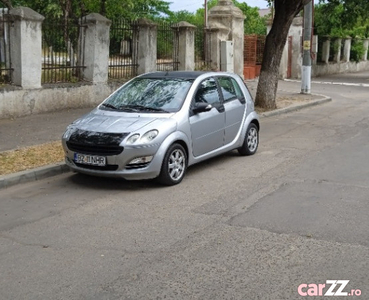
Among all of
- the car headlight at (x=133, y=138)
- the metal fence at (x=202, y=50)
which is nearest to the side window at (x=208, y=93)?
Answer: the car headlight at (x=133, y=138)

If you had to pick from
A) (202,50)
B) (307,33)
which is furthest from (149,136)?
(307,33)

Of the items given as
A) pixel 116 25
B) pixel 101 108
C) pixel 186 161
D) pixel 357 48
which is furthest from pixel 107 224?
pixel 357 48

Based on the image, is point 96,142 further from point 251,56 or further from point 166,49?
point 251,56

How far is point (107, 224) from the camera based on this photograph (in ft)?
20.1

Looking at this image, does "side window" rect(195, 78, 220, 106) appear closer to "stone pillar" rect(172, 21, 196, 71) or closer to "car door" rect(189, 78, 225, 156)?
"car door" rect(189, 78, 225, 156)

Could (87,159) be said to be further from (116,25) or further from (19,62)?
(116,25)

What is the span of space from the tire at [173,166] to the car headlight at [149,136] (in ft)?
0.98

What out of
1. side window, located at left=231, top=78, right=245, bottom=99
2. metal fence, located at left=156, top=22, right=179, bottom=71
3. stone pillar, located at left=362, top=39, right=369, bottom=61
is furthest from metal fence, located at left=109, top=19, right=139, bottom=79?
stone pillar, located at left=362, top=39, right=369, bottom=61

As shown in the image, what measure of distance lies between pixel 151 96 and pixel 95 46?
6.80 meters

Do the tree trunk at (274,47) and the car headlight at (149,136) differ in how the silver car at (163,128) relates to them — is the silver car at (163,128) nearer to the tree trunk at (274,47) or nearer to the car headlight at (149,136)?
the car headlight at (149,136)

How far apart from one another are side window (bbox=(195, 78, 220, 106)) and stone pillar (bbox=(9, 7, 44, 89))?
5815 mm

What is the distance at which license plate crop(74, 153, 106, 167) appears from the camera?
749 centimetres

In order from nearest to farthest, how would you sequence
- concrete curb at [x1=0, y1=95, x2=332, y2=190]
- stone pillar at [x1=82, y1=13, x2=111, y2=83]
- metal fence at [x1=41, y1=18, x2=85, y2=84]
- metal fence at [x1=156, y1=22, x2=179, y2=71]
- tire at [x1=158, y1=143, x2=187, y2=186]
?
tire at [x1=158, y1=143, x2=187, y2=186]
concrete curb at [x1=0, y1=95, x2=332, y2=190]
metal fence at [x1=41, y1=18, x2=85, y2=84]
stone pillar at [x1=82, y1=13, x2=111, y2=83]
metal fence at [x1=156, y1=22, x2=179, y2=71]

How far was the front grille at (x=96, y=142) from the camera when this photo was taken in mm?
7438
